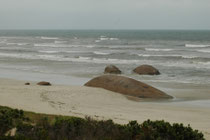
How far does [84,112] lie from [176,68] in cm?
2205

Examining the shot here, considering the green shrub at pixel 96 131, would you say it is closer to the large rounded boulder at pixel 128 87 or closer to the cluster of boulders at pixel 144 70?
the large rounded boulder at pixel 128 87

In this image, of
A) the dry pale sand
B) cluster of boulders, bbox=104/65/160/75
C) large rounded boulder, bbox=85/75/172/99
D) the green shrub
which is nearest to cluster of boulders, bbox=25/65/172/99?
large rounded boulder, bbox=85/75/172/99

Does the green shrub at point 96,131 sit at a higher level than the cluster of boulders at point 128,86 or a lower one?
higher

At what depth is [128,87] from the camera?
21234 millimetres

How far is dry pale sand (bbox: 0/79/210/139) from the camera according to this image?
14664 millimetres

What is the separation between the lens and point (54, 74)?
101 ft

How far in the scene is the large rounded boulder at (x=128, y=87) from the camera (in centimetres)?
2042

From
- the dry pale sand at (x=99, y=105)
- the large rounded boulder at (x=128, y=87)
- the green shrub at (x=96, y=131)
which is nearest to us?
the green shrub at (x=96, y=131)

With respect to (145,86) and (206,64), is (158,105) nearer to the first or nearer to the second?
(145,86)

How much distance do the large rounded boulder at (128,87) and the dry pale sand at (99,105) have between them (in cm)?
74

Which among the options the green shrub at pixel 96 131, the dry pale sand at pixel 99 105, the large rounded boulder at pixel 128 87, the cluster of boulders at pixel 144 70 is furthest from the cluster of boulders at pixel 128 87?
the green shrub at pixel 96 131

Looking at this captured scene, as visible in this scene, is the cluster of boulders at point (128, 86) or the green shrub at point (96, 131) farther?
the cluster of boulders at point (128, 86)

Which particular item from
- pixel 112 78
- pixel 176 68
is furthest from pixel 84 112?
pixel 176 68

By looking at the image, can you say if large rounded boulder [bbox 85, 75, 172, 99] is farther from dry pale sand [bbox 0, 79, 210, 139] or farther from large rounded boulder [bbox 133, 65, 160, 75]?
large rounded boulder [bbox 133, 65, 160, 75]
